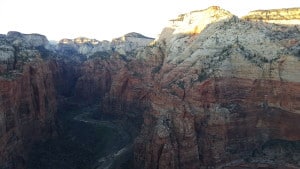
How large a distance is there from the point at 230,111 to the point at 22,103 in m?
35.2

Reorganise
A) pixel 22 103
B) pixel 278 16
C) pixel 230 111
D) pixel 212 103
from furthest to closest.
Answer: pixel 278 16
pixel 22 103
pixel 212 103
pixel 230 111

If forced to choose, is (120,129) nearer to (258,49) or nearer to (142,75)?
(142,75)

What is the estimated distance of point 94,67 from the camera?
134 metres

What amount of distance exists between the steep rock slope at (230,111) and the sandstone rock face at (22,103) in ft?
62.2

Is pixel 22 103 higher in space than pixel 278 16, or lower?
lower

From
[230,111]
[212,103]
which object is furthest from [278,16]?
[212,103]

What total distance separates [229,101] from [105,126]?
1663 inches

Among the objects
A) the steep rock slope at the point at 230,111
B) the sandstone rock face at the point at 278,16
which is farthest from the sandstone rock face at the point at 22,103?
the sandstone rock face at the point at 278,16

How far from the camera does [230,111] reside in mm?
66125

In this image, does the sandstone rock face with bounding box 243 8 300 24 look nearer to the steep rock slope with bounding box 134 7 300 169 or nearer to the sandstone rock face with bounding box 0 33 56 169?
the steep rock slope with bounding box 134 7 300 169

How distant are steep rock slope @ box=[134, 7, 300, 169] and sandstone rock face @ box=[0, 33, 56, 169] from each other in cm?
1896

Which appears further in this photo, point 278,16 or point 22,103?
point 278,16

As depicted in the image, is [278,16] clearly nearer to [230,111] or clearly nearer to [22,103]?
[230,111]

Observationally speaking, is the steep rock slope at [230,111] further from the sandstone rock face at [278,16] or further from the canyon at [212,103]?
the sandstone rock face at [278,16]
